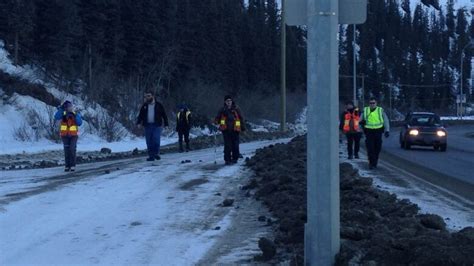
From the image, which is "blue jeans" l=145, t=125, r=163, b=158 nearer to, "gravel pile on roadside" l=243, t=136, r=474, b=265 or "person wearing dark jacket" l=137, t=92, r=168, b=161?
"person wearing dark jacket" l=137, t=92, r=168, b=161

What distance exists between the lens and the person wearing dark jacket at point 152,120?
18.7 meters

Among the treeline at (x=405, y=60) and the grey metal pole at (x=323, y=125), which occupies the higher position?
the treeline at (x=405, y=60)

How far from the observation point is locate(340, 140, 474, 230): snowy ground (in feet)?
32.6

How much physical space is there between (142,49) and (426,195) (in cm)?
4639

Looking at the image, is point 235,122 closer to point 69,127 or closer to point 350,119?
point 69,127

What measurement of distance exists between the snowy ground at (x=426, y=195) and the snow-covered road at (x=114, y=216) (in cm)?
298

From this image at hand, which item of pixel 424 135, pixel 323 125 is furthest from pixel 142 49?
pixel 323 125

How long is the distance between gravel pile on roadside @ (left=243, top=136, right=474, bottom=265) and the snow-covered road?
0.84 metres

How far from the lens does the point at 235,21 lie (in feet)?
285

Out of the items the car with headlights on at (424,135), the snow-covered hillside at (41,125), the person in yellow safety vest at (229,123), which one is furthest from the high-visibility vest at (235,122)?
the car with headlights on at (424,135)

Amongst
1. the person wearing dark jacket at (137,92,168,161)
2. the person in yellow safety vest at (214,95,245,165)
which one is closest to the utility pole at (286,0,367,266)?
the person in yellow safety vest at (214,95,245,165)

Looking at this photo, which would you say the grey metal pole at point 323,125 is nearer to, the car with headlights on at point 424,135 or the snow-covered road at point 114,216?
the snow-covered road at point 114,216

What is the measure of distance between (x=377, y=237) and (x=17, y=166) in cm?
1431

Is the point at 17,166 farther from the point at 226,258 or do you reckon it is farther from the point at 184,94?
the point at 184,94
